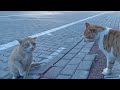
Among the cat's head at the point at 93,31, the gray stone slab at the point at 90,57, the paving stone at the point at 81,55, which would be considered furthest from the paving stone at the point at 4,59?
the cat's head at the point at 93,31

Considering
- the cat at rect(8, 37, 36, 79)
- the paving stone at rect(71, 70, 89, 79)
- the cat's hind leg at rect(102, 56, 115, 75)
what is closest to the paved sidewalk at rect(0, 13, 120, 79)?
the paving stone at rect(71, 70, 89, 79)

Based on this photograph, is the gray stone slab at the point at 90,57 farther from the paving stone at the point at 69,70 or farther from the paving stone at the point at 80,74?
the paving stone at the point at 80,74

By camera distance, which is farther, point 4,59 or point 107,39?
point 4,59

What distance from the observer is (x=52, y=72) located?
3.29 m

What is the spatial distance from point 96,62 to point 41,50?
1.27m

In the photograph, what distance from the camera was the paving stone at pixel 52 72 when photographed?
3.13m

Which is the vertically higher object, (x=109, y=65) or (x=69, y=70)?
(x=109, y=65)

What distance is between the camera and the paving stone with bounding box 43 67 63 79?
3.13m

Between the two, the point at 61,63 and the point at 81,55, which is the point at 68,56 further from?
the point at 61,63

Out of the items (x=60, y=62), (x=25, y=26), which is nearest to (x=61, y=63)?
(x=60, y=62)

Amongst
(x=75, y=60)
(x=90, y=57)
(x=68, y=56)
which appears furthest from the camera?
(x=68, y=56)
